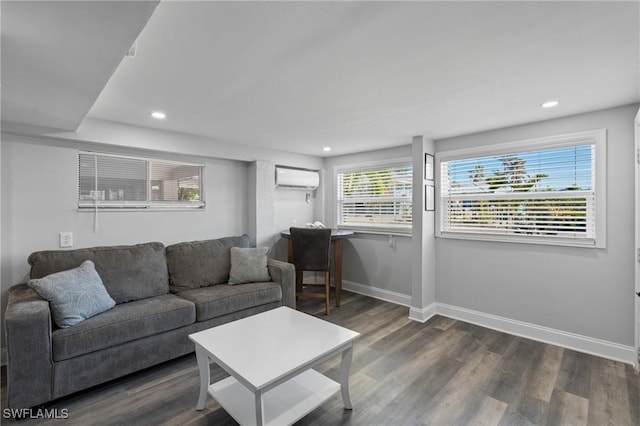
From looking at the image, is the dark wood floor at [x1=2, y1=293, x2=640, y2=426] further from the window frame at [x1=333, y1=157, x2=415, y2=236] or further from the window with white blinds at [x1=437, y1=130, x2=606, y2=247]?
the window frame at [x1=333, y1=157, x2=415, y2=236]

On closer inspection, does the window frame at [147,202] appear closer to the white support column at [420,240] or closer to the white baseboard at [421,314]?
the white support column at [420,240]

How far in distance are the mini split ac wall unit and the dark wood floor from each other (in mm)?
2513

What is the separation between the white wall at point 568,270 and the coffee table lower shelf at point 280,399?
7.46 ft

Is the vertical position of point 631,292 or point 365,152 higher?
point 365,152

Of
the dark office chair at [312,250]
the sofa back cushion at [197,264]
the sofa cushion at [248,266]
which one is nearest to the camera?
the sofa back cushion at [197,264]

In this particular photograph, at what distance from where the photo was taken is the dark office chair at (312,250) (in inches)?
152

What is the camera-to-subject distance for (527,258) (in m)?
3.07

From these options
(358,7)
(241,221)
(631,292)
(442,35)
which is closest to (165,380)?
(241,221)

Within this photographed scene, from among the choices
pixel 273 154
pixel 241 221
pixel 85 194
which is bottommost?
pixel 241 221

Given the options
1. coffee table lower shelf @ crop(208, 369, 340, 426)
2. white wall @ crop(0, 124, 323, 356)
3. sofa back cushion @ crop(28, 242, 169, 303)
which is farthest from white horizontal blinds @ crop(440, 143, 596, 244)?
sofa back cushion @ crop(28, 242, 169, 303)

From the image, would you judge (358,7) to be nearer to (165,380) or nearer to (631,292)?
(165,380)

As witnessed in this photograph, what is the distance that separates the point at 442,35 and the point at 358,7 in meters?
0.49

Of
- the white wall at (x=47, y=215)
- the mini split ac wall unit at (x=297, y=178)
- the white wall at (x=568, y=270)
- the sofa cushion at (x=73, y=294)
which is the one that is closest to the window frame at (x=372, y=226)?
the mini split ac wall unit at (x=297, y=178)

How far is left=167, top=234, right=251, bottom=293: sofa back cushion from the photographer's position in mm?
3176
